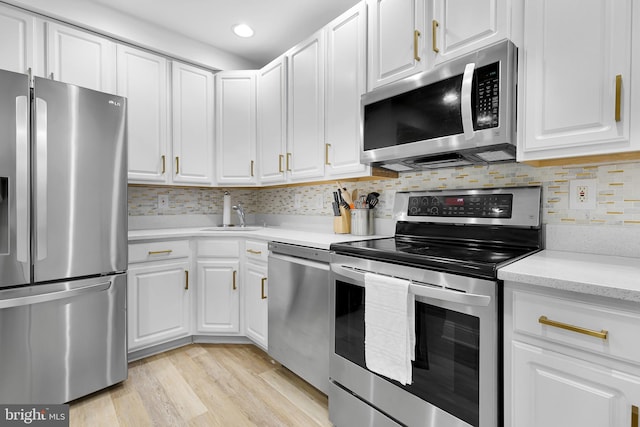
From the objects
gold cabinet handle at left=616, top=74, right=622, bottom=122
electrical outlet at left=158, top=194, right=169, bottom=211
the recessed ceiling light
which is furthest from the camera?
electrical outlet at left=158, top=194, right=169, bottom=211

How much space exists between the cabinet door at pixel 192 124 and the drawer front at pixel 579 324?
257cm

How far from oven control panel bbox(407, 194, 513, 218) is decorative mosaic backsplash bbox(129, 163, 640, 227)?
0.35 feet

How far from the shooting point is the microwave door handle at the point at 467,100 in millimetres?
1330

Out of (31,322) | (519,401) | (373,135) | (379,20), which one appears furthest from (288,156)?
(519,401)

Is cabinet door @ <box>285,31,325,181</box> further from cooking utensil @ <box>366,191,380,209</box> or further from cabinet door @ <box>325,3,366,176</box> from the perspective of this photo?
cooking utensil @ <box>366,191,380,209</box>

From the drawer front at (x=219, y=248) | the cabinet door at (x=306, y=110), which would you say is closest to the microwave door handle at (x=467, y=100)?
the cabinet door at (x=306, y=110)

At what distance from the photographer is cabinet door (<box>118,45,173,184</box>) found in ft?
8.03

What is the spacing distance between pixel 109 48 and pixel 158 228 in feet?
4.77

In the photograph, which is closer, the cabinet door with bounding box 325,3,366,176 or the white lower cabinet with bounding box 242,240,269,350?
the cabinet door with bounding box 325,3,366,176

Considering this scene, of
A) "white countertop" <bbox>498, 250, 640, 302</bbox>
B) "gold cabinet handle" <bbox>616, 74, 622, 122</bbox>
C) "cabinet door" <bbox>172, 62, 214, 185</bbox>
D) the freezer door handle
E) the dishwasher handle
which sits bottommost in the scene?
the freezer door handle

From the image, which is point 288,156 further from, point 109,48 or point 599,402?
point 599,402

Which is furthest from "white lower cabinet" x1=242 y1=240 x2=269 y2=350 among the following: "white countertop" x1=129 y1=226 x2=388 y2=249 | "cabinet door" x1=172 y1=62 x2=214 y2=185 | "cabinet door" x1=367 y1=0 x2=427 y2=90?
"cabinet door" x1=367 y1=0 x2=427 y2=90

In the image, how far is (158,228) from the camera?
113 inches

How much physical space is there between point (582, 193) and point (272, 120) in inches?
85.3
